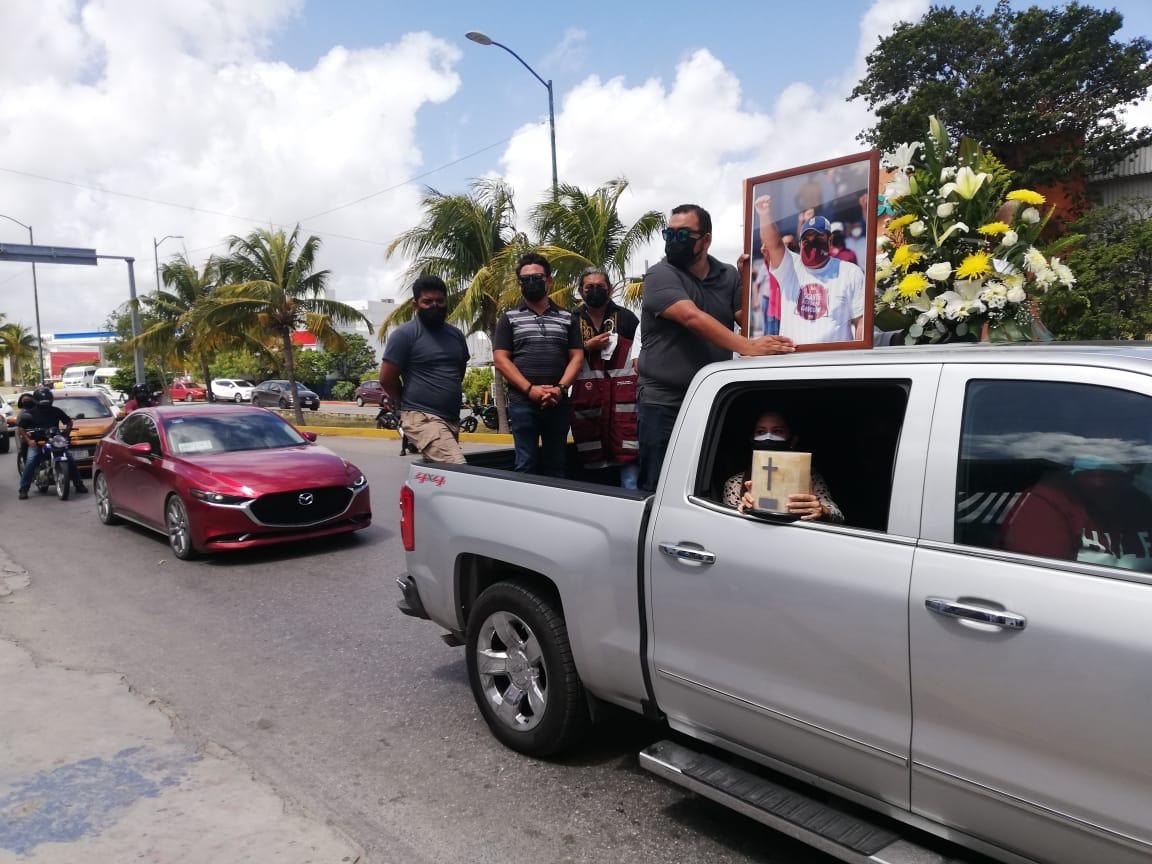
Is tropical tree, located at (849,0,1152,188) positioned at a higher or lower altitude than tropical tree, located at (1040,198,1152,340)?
higher

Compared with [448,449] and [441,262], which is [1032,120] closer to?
[441,262]

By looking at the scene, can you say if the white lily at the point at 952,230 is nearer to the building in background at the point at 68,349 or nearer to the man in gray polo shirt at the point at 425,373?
the man in gray polo shirt at the point at 425,373

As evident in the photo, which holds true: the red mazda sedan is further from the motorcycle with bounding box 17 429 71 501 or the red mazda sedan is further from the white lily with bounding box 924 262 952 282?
the white lily with bounding box 924 262 952 282

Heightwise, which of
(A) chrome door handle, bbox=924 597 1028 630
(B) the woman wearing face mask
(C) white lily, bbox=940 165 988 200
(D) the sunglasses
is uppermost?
(C) white lily, bbox=940 165 988 200

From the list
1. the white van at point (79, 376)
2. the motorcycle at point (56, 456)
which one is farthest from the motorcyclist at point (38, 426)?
the white van at point (79, 376)

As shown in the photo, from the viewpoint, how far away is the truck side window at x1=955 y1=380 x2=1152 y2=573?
2.17m

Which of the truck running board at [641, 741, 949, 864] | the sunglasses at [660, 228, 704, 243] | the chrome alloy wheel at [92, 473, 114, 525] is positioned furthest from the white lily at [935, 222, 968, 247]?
the chrome alloy wheel at [92, 473, 114, 525]

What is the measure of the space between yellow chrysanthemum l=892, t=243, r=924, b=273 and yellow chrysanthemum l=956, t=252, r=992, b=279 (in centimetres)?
22

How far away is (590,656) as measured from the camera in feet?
11.1

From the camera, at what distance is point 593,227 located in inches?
683

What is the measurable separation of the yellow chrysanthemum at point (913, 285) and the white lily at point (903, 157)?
622 millimetres

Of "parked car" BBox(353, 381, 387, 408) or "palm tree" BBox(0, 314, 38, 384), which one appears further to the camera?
"palm tree" BBox(0, 314, 38, 384)

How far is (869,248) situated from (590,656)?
1935mm

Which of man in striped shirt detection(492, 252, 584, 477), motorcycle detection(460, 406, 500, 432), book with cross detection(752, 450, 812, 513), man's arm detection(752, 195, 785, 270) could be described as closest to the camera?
book with cross detection(752, 450, 812, 513)
